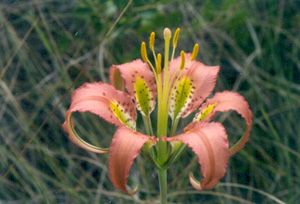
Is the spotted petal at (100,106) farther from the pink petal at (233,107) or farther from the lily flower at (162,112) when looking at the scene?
the pink petal at (233,107)

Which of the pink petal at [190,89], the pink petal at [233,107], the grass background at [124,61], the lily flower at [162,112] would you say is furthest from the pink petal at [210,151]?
the grass background at [124,61]

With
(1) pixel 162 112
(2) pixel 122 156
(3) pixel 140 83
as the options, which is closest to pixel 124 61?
(3) pixel 140 83

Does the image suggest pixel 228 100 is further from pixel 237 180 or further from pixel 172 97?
pixel 237 180

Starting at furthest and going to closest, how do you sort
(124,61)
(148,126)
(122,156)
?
(124,61)
(148,126)
(122,156)

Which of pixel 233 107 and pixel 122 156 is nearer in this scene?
pixel 122 156

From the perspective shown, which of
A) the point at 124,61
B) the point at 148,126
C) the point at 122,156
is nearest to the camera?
the point at 122,156

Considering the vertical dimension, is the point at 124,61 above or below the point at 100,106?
below

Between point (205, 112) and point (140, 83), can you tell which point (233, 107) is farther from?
point (140, 83)
